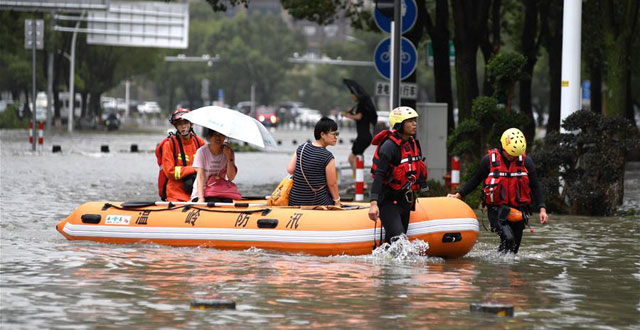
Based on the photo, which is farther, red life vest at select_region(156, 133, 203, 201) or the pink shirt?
red life vest at select_region(156, 133, 203, 201)

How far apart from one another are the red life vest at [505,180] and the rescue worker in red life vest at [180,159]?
383cm

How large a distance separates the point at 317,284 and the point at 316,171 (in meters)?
2.80

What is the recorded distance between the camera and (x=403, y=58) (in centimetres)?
1959

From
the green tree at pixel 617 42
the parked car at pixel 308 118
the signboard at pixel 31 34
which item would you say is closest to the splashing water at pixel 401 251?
the green tree at pixel 617 42

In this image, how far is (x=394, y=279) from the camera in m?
11.5

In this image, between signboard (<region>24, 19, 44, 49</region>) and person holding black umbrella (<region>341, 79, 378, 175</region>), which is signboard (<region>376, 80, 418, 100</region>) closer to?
person holding black umbrella (<region>341, 79, 378, 175</region>)

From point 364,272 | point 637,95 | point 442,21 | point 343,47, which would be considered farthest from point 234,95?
point 364,272

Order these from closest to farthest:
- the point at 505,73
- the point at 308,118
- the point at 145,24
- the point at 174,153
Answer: the point at 174,153 → the point at 505,73 → the point at 145,24 → the point at 308,118

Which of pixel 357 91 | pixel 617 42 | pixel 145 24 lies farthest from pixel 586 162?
pixel 145 24

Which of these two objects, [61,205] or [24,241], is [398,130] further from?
[61,205]

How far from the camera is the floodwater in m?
9.09

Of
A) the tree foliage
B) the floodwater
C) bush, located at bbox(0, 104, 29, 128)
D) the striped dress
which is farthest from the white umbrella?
bush, located at bbox(0, 104, 29, 128)

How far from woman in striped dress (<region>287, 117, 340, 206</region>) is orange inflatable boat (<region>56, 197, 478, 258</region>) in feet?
0.81

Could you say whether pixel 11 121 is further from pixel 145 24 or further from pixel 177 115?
pixel 177 115
